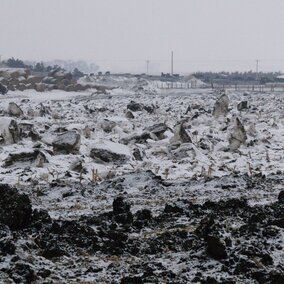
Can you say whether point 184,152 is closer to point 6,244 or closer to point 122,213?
point 122,213

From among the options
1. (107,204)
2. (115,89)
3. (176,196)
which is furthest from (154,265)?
(115,89)

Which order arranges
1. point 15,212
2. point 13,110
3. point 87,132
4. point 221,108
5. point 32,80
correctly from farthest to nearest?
point 32,80
point 221,108
point 13,110
point 87,132
point 15,212

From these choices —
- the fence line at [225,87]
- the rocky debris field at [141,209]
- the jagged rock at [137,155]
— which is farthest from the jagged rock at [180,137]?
the fence line at [225,87]

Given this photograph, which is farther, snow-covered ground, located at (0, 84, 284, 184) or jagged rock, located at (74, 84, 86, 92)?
jagged rock, located at (74, 84, 86, 92)

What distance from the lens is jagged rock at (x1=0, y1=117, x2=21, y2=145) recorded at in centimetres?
1577

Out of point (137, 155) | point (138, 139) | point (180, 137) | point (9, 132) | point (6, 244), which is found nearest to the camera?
point (6, 244)

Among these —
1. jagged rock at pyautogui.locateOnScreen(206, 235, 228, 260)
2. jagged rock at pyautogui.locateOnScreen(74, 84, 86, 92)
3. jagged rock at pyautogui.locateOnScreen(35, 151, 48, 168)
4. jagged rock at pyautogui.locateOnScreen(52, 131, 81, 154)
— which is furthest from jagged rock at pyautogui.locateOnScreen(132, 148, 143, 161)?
jagged rock at pyautogui.locateOnScreen(74, 84, 86, 92)

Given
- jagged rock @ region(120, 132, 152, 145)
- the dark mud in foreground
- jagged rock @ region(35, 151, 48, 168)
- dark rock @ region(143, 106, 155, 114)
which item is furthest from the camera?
dark rock @ region(143, 106, 155, 114)

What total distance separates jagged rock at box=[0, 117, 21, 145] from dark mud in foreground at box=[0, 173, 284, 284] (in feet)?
28.4

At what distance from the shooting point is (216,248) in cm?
527

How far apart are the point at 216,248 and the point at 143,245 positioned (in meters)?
0.93

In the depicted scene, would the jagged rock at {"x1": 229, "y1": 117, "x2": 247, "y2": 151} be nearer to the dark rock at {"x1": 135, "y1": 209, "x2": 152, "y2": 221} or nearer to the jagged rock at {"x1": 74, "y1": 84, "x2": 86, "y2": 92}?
the dark rock at {"x1": 135, "y1": 209, "x2": 152, "y2": 221}

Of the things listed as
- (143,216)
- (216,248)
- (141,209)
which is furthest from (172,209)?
(216,248)

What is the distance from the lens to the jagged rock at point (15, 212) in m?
6.20
